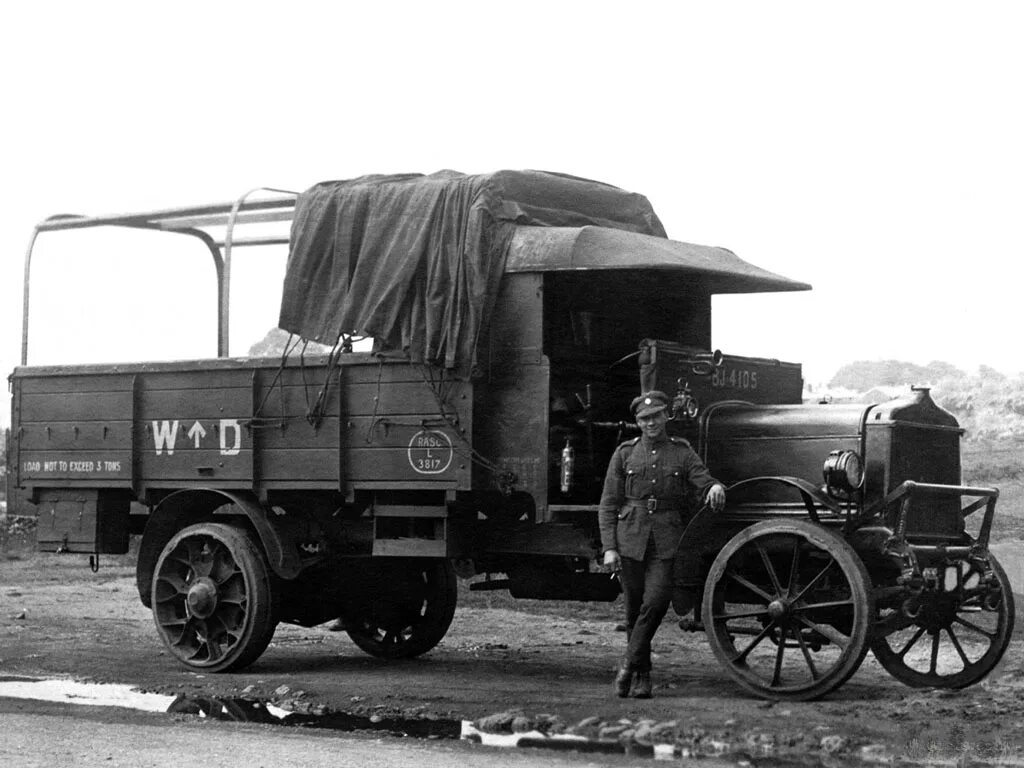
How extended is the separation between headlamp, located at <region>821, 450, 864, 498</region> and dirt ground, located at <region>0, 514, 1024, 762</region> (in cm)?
114

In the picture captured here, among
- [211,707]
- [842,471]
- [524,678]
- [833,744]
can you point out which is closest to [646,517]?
[842,471]

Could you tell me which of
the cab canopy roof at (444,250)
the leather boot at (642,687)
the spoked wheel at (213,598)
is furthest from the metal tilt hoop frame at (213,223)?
the leather boot at (642,687)

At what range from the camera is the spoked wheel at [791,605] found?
830 centimetres

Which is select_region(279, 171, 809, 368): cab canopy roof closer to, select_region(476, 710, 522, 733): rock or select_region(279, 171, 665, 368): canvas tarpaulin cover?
select_region(279, 171, 665, 368): canvas tarpaulin cover

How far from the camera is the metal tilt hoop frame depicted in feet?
35.1

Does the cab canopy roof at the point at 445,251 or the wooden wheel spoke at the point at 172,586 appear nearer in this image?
the cab canopy roof at the point at 445,251

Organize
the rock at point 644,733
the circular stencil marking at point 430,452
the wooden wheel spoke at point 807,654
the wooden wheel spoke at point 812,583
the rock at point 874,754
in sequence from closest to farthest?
the rock at point 874,754
the rock at point 644,733
the wooden wheel spoke at point 807,654
the wooden wheel spoke at point 812,583
the circular stencil marking at point 430,452

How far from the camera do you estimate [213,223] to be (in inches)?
464

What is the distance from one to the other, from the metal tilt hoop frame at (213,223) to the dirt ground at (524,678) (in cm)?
230

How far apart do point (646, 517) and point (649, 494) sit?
0.42 feet

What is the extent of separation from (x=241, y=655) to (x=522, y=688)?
6.84ft

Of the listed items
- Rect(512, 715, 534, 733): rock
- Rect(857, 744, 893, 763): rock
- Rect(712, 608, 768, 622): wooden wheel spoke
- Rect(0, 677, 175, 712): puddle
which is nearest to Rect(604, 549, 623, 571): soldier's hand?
Rect(712, 608, 768, 622): wooden wheel spoke

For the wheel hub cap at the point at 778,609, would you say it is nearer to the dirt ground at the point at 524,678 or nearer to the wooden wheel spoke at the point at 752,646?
the wooden wheel spoke at the point at 752,646

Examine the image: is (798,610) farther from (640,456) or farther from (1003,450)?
(1003,450)
